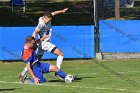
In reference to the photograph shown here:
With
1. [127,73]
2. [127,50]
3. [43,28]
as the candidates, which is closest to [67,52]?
[127,50]

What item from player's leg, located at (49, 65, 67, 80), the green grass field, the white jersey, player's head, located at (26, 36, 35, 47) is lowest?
the green grass field

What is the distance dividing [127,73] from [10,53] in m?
6.31

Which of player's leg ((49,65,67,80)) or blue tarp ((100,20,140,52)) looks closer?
player's leg ((49,65,67,80))

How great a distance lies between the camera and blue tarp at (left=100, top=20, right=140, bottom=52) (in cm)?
2184

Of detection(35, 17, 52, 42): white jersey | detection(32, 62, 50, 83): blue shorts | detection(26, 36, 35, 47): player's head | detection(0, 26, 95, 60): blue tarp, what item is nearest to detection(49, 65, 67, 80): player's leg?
detection(32, 62, 50, 83): blue shorts

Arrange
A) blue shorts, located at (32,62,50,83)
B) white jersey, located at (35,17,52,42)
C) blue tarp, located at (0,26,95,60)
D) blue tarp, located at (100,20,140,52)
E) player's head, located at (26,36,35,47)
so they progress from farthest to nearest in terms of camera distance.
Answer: blue tarp, located at (100,20,140,52), blue tarp, located at (0,26,95,60), white jersey, located at (35,17,52,42), blue shorts, located at (32,62,50,83), player's head, located at (26,36,35,47)

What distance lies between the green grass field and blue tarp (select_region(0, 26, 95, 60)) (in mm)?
469

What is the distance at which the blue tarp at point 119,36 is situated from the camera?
2184 cm

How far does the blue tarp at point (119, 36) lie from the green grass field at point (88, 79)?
135cm

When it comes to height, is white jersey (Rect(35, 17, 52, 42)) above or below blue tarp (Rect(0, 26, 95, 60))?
above

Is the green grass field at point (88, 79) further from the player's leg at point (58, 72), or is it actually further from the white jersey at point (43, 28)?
the white jersey at point (43, 28)

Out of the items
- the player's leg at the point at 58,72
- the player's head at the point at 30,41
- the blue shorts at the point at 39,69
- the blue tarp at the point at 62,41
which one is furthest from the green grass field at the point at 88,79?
the player's head at the point at 30,41

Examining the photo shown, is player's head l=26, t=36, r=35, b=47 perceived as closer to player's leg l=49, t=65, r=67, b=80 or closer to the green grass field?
player's leg l=49, t=65, r=67, b=80

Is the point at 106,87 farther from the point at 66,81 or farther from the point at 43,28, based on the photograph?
the point at 43,28
